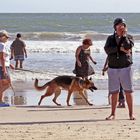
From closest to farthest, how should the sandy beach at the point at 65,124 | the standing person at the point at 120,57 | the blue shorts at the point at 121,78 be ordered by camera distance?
the sandy beach at the point at 65,124 < the standing person at the point at 120,57 < the blue shorts at the point at 121,78

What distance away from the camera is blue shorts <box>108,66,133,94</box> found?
357 inches

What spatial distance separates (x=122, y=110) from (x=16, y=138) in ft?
11.8

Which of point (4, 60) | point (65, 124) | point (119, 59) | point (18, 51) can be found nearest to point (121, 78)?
point (119, 59)

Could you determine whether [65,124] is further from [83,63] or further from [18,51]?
[18,51]

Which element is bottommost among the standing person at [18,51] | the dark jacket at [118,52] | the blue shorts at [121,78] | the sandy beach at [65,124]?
the sandy beach at [65,124]

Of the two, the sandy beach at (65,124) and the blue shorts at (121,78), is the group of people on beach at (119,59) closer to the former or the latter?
the blue shorts at (121,78)

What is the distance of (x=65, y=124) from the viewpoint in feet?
28.9

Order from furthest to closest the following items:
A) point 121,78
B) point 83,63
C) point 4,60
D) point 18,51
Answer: point 18,51 → point 83,63 → point 4,60 → point 121,78

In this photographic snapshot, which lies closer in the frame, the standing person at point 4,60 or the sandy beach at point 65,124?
the sandy beach at point 65,124

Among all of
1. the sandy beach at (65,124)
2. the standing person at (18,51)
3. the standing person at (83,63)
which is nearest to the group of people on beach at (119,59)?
the sandy beach at (65,124)

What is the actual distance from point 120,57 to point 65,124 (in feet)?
4.49

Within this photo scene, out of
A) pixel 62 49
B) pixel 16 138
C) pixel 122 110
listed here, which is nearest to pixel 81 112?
pixel 122 110

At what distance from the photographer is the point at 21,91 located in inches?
590

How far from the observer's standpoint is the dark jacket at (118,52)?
8969 millimetres
